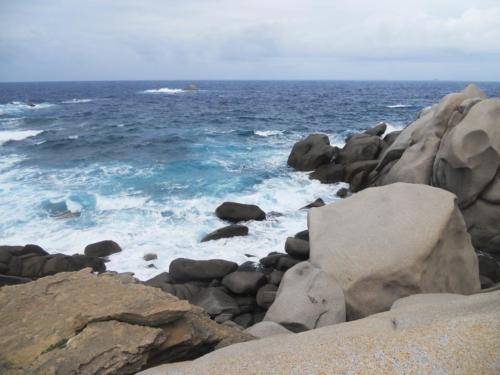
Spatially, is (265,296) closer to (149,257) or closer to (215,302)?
(215,302)

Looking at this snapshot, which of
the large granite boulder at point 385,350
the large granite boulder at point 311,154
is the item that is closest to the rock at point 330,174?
the large granite boulder at point 311,154

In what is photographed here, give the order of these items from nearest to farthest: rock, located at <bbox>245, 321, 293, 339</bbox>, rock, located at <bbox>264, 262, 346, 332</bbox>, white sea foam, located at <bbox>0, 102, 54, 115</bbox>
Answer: rock, located at <bbox>245, 321, 293, 339</bbox>, rock, located at <bbox>264, 262, 346, 332</bbox>, white sea foam, located at <bbox>0, 102, 54, 115</bbox>

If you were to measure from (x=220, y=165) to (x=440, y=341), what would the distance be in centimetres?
1888

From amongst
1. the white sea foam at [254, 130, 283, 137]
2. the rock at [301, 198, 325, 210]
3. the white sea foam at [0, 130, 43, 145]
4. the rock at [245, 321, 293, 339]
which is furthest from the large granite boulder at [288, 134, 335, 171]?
the white sea foam at [0, 130, 43, 145]

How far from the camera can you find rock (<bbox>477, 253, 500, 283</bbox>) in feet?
31.6

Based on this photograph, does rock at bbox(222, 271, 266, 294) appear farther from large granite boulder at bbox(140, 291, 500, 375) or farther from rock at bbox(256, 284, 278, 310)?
large granite boulder at bbox(140, 291, 500, 375)

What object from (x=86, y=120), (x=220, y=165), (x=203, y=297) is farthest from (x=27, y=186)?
(x=86, y=120)

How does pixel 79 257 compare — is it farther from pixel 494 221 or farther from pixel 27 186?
pixel 494 221

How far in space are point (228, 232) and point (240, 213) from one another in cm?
143

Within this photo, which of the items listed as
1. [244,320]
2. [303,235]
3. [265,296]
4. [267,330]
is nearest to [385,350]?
[267,330]

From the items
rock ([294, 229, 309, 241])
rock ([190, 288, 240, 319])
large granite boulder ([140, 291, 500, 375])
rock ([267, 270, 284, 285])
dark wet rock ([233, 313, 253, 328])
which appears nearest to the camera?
large granite boulder ([140, 291, 500, 375])

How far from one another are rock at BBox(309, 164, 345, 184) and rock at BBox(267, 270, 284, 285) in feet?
28.4

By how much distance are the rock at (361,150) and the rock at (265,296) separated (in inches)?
421

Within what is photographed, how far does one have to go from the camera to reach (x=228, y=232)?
495 inches
